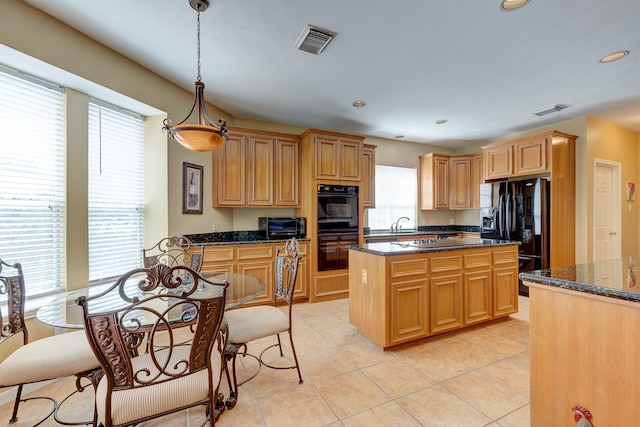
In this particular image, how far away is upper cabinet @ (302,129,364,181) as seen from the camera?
162 inches

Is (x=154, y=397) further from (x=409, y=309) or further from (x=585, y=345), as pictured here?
(x=409, y=309)

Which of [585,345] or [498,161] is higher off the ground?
[498,161]

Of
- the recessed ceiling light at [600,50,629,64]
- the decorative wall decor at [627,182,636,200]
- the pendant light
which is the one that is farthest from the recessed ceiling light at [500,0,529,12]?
the decorative wall decor at [627,182,636,200]

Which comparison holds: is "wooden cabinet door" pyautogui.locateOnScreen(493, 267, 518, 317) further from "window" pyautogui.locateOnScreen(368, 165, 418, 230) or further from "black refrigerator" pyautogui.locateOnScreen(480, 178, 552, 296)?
"window" pyautogui.locateOnScreen(368, 165, 418, 230)

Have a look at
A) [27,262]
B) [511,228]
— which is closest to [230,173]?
[27,262]

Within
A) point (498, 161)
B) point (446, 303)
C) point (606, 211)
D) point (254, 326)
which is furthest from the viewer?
point (498, 161)

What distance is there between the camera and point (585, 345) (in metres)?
1.26

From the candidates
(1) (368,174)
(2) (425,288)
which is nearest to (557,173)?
(1) (368,174)

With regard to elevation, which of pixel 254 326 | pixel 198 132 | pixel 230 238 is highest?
pixel 198 132

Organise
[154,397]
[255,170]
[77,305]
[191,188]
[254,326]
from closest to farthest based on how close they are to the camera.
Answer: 1. [154,397]
2. [77,305]
3. [254,326]
4. [191,188]
5. [255,170]

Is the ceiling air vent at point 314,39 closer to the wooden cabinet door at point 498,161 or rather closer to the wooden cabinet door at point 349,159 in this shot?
the wooden cabinet door at point 349,159

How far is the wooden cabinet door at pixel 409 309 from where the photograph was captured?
2566 millimetres

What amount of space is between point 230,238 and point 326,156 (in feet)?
6.13

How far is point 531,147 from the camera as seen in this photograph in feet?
14.2
